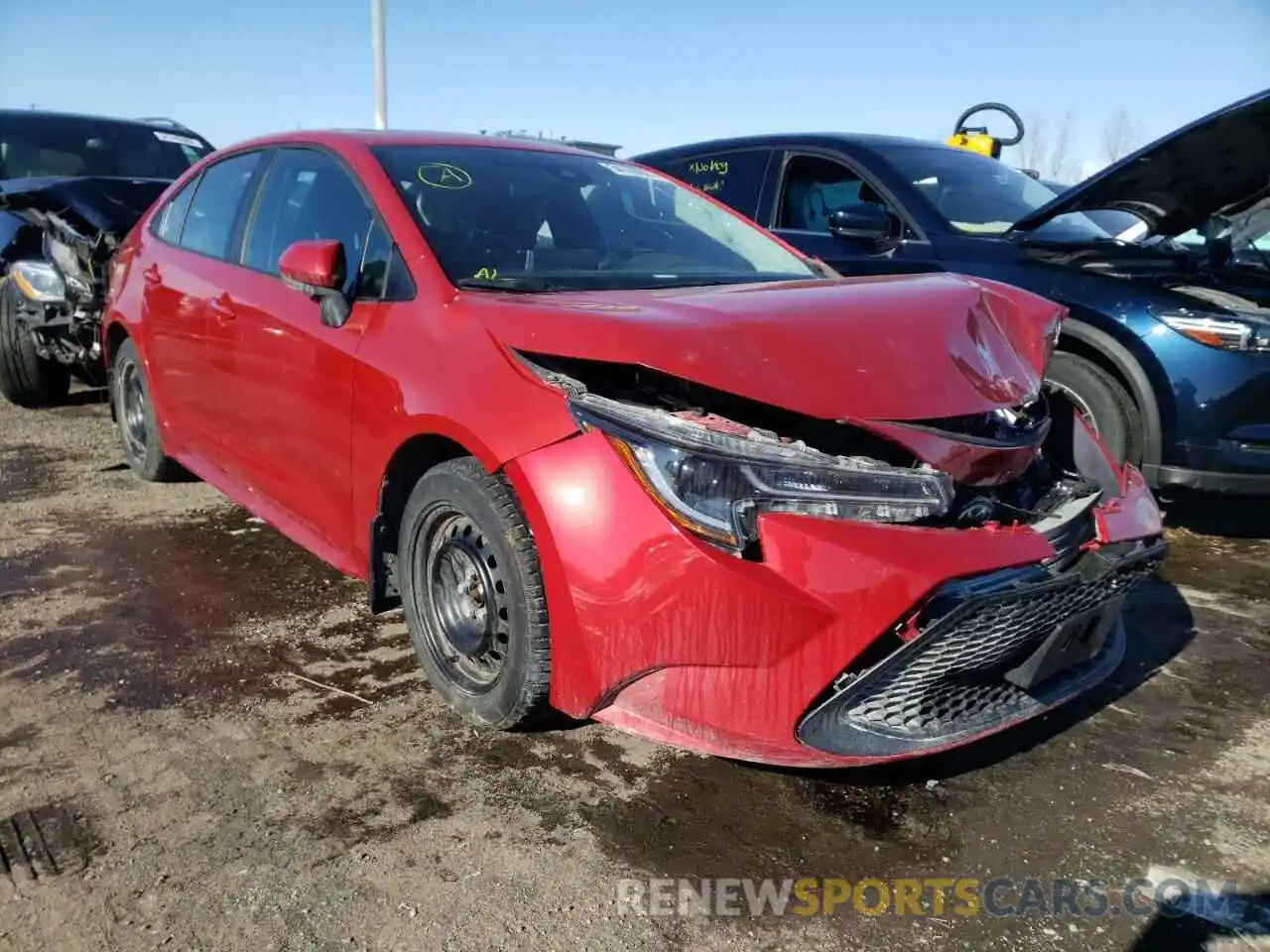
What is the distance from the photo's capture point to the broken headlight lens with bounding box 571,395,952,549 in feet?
6.70

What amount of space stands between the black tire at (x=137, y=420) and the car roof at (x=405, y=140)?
1.37 meters

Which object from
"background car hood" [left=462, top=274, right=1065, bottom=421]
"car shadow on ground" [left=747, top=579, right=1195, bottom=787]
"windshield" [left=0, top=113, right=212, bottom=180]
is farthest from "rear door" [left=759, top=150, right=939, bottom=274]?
"windshield" [left=0, top=113, right=212, bottom=180]

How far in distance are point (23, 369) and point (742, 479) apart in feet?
19.2

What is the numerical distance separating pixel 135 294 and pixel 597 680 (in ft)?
10.8

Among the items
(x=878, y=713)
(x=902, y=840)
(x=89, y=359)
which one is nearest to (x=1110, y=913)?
(x=902, y=840)

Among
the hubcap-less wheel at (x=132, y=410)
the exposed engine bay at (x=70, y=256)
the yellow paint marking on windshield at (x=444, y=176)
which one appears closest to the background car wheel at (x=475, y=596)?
the yellow paint marking on windshield at (x=444, y=176)

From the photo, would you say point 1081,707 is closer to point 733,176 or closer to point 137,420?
point 733,176

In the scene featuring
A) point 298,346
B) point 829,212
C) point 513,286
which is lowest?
point 298,346

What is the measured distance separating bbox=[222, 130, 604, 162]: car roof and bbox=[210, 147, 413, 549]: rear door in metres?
0.05

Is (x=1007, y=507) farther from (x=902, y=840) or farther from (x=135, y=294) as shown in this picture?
(x=135, y=294)

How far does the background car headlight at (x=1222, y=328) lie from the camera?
153 inches

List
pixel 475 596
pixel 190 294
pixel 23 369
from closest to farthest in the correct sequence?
1. pixel 475 596
2. pixel 190 294
3. pixel 23 369

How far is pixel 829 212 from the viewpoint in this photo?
209 inches

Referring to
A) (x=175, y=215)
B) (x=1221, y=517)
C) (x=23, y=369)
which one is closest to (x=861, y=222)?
(x=1221, y=517)
